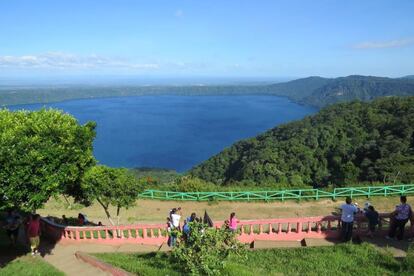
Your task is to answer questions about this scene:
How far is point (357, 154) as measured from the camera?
49156mm

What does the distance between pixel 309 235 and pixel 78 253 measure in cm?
638

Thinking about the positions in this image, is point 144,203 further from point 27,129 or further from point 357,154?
point 357,154

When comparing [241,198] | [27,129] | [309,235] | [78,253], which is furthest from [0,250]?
[241,198]

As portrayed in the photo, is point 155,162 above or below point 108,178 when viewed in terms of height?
below

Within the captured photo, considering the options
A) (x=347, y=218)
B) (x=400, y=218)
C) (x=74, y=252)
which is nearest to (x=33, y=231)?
(x=74, y=252)

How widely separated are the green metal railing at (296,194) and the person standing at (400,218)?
7.62 m

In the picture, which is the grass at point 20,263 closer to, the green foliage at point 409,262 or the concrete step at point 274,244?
the concrete step at point 274,244

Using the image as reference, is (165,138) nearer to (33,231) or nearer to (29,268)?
(33,231)

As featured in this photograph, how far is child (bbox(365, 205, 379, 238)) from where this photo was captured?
10531 mm

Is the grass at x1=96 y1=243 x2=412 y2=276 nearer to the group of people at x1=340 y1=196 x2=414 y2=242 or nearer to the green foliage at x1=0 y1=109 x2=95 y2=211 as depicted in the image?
the group of people at x1=340 y1=196 x2=414 y2=242

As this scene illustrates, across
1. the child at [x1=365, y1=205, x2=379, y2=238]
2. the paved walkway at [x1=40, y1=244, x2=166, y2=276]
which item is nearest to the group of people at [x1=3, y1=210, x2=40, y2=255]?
the paved walkway at [x1=40, y1=244, x2=166, y2=276]

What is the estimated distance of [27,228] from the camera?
10750 mm

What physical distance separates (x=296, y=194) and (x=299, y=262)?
31.7ft

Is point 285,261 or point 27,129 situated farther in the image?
point 27,129
